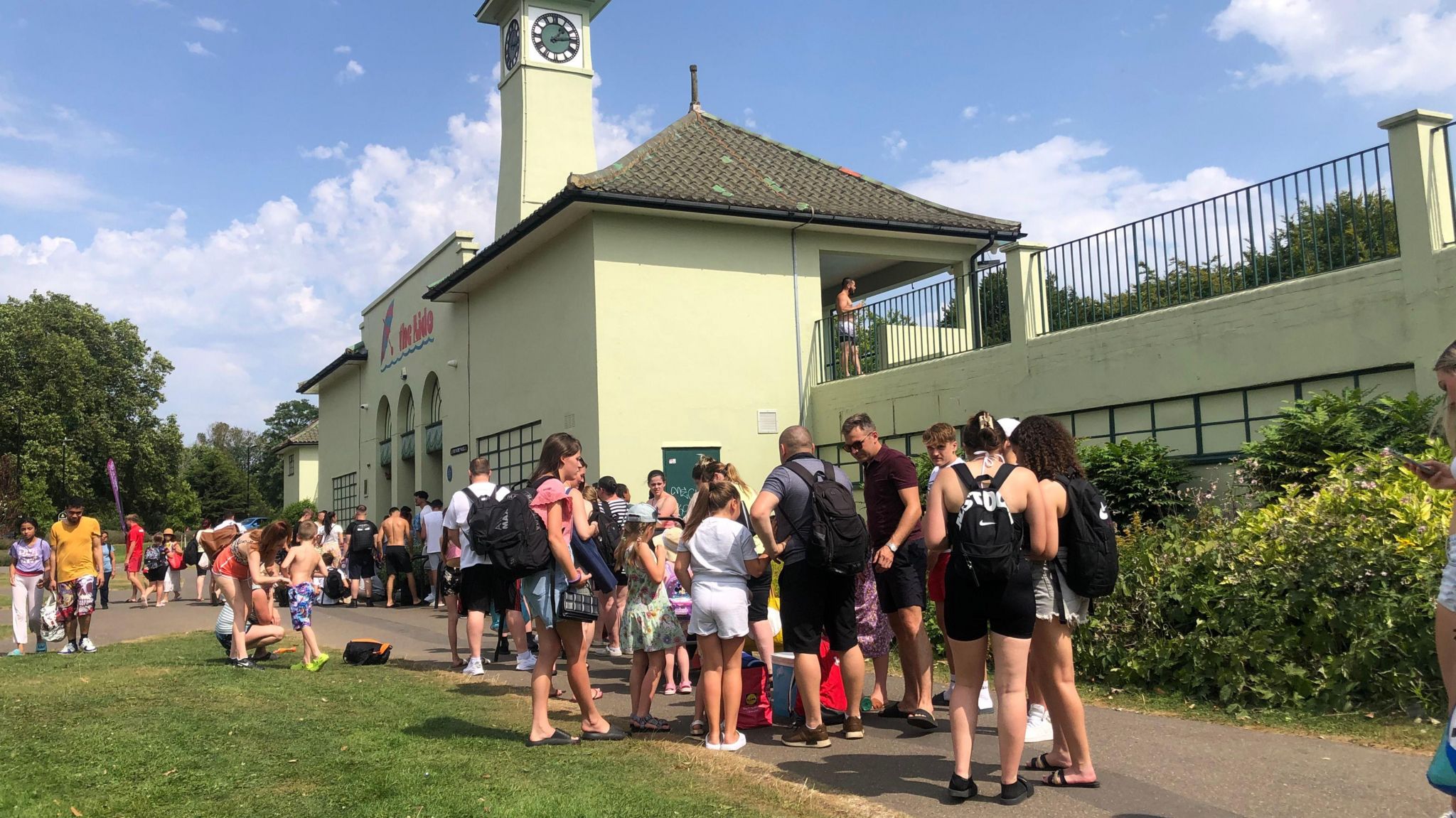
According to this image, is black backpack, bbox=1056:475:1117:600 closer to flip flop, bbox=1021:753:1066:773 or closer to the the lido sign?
flip flop, bbox=1021:753:1066:773

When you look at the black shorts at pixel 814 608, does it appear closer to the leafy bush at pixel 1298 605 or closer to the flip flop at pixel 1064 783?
the flip flop at pixel 1064 783

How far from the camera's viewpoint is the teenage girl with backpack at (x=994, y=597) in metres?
4.93

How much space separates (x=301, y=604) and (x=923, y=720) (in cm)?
609

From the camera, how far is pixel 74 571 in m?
12.6

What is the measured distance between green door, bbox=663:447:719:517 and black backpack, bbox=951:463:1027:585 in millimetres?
12315

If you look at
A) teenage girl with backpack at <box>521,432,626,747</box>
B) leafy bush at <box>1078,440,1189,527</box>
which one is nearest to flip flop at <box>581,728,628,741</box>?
teenage girl with backpack at <box>521,432,626,747</box>

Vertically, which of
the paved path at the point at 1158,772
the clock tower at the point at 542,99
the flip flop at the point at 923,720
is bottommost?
the paved path at the point at 1158,772

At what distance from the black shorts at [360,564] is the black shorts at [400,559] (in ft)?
3.52

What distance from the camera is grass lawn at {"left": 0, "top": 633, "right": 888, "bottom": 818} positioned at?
5.16m

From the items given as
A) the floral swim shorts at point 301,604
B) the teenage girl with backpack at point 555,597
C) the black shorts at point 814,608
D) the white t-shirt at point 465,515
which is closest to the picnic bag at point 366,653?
the floral swim shorts at point 301,604

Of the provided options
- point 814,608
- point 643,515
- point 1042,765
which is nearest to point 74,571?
point 643,515

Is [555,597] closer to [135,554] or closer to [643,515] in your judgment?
[643,515]

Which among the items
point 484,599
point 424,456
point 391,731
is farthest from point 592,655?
point 424,456

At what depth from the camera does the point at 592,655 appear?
1078 centimetres
